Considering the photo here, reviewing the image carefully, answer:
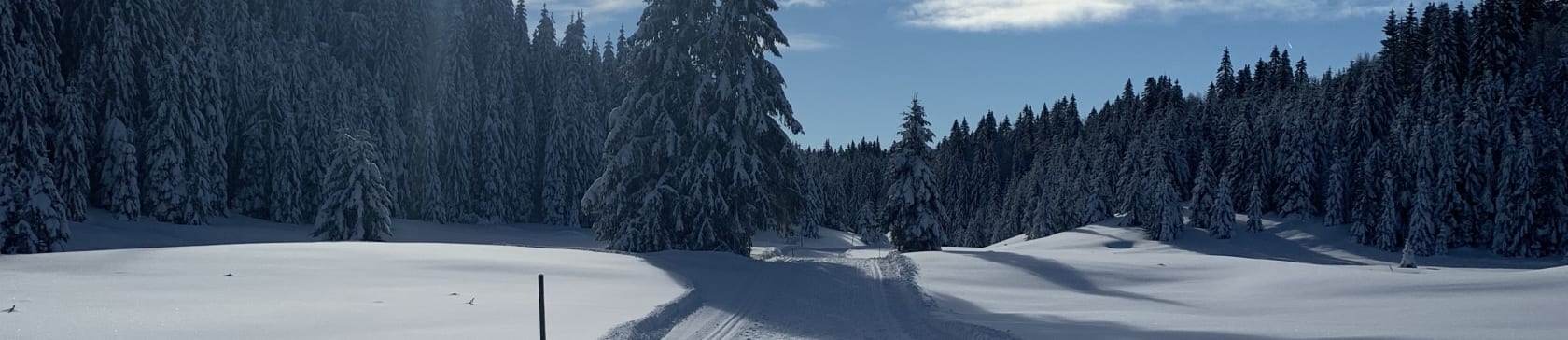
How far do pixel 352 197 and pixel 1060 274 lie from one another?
90.5 ft

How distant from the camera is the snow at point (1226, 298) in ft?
35.8

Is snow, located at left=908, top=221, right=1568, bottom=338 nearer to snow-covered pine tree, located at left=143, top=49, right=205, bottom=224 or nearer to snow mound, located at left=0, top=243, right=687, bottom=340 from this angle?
snow mound, located at left=0, top=243, right=687, bottom=340

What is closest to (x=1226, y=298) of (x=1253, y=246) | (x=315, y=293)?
(x=315, y=293)

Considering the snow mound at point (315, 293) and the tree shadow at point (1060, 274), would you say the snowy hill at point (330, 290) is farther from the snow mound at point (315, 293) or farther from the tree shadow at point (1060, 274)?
the tree shadow at point (1060, 274)

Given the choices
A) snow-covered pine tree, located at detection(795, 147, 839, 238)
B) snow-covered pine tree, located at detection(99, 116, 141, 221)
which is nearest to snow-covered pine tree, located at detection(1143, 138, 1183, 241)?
snow-covered pine tree, located at detection(795, 147, 839, 238)

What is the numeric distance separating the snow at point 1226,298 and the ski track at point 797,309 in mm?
768

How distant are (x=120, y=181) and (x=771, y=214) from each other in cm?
2868

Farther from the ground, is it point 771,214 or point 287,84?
point 287,84

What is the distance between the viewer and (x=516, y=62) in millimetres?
65625

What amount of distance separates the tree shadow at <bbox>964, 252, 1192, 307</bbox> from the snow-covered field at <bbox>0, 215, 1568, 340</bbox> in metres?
0.08

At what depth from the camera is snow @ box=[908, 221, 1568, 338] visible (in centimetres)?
1091

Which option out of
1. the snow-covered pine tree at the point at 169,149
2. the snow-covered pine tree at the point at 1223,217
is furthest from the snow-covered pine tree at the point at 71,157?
the snow-covered pine tree at the point at 1223,217

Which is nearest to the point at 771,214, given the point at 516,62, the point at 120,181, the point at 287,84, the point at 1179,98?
the point at 120,181

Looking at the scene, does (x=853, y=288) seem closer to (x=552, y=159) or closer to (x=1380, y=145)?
(x=552, y=159)
